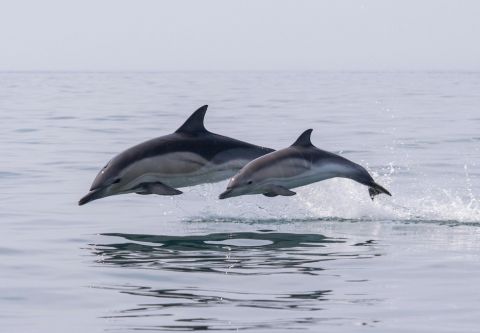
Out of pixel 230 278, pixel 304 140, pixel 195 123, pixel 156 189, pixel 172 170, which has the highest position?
pixel 195 123

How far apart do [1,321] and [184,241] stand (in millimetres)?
4382

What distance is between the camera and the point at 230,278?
10266mm

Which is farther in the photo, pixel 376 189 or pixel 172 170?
pixel 376 189

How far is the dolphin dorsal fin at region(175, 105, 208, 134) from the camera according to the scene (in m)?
12.7

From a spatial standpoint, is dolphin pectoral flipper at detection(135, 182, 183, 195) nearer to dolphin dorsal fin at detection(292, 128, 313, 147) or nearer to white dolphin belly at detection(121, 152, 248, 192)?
white dolphin belly at detection(121, 152, 248, 192)

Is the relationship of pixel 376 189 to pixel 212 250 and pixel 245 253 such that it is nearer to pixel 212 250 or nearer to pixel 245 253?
pixel 245 253

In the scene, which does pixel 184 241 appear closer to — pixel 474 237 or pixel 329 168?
pixel 329 168

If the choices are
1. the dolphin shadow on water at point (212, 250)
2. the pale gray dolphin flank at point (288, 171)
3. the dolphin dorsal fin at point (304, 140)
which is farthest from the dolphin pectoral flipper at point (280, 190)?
the dolphin dorsal fin at point (304, 140)

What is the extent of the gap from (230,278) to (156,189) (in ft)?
8.20

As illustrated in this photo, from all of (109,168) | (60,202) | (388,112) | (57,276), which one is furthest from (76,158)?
(388,112)

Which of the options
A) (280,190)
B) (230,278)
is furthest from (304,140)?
(230,278)

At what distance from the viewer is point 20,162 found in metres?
22.5

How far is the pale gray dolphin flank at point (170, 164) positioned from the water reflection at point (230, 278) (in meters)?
0.66

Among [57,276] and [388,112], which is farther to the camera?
[388,112]
